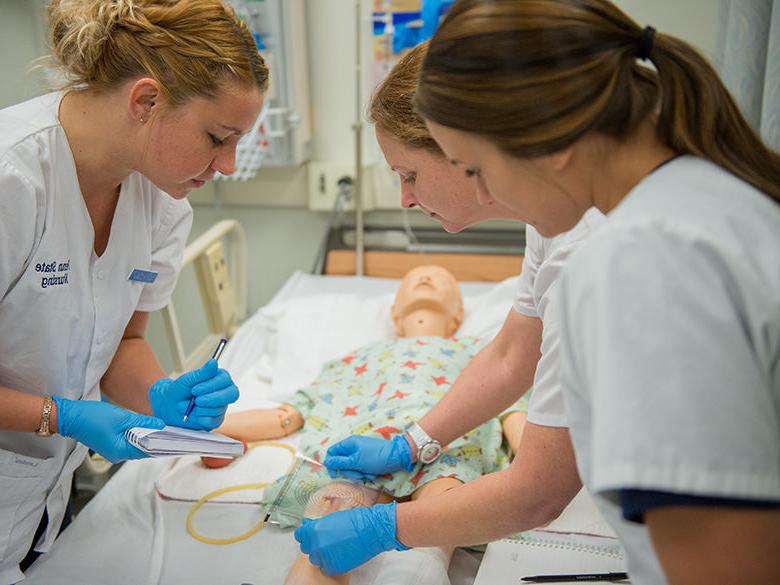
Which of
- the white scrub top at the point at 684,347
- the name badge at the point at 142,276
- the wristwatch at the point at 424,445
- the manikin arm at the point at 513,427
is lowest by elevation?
the manikin arm at the point at 513,427

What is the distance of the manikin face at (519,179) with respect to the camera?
82cm

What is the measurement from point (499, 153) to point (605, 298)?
24cm

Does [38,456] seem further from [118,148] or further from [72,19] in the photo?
[72,19]

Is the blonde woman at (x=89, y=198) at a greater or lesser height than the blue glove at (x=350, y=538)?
greater

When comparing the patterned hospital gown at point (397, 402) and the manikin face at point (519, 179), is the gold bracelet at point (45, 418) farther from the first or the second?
the manikin face at point (519, 179)

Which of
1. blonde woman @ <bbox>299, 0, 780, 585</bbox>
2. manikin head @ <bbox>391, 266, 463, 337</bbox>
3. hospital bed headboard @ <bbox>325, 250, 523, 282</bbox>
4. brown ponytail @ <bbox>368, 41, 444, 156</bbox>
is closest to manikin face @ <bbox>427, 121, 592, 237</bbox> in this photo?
blonde woman @ <bbox>299, 0, 780, 585</bbox>

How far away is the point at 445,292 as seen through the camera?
2551 mm

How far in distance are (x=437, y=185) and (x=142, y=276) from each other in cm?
71

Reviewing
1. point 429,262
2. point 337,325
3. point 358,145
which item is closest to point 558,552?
point 337,325

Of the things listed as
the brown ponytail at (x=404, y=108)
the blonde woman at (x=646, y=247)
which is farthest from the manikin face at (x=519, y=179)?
the brown ponytail at (x=404, y=108)

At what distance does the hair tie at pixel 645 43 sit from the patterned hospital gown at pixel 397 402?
1053 millimetres

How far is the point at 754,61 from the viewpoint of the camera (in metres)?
1.67

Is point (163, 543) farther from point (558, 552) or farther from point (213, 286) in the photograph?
point (213, 286)

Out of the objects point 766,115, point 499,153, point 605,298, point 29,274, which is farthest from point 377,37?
point 605,298
